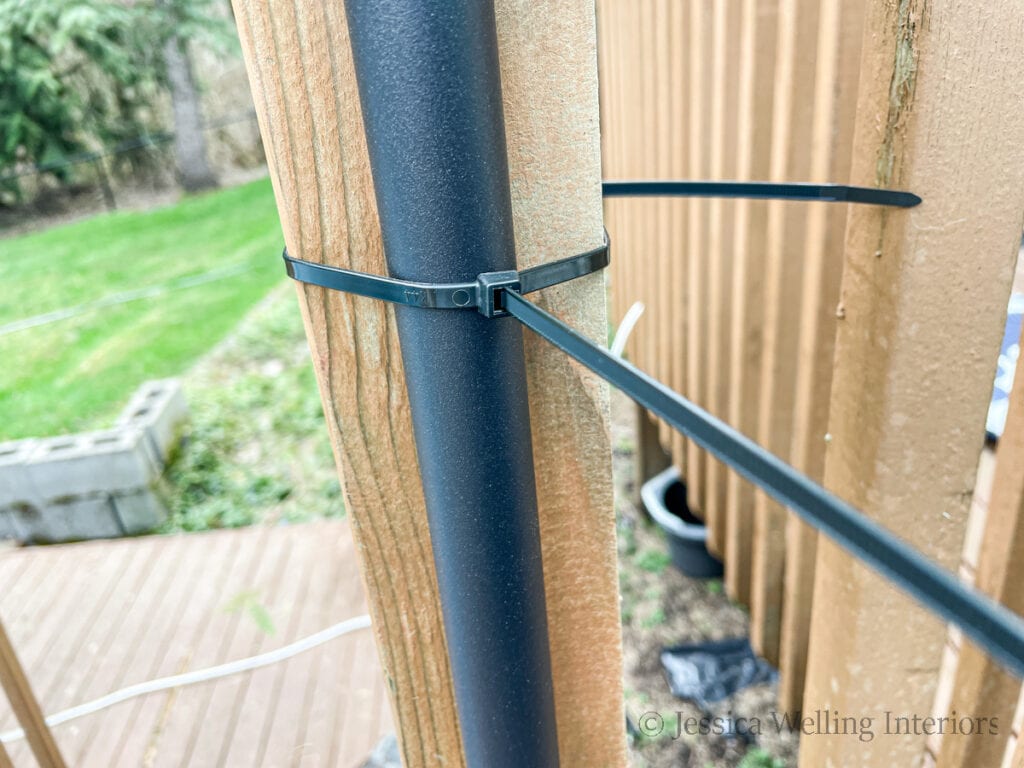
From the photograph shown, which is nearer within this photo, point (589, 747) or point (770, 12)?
point (589, 747)

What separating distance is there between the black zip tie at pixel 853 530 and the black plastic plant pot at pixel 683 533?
2.81m

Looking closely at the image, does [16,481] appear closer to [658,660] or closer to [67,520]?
[67,520]

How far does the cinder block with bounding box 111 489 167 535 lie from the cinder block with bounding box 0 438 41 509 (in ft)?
1.18

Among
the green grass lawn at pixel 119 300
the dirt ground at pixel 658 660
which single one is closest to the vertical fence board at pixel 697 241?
the dirt ground at pixel 658 660

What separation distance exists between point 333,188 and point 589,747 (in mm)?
642

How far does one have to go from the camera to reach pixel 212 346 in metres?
5.98

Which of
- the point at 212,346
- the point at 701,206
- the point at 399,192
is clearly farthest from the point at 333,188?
the point at 212,346

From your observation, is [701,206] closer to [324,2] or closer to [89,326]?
[324,2]

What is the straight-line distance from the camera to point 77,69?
1065cm

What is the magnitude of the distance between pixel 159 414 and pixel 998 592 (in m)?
4.09

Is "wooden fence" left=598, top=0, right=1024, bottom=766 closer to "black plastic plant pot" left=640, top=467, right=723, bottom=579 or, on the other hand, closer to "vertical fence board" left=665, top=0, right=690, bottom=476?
"vertical fence board" left=665, top=0, right=690, bottom=476

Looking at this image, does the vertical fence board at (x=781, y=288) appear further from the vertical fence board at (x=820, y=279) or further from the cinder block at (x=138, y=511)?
the cinder block at (x=138, y=511)

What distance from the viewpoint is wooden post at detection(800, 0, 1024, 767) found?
2.47 feet

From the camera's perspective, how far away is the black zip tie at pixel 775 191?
0.78m
